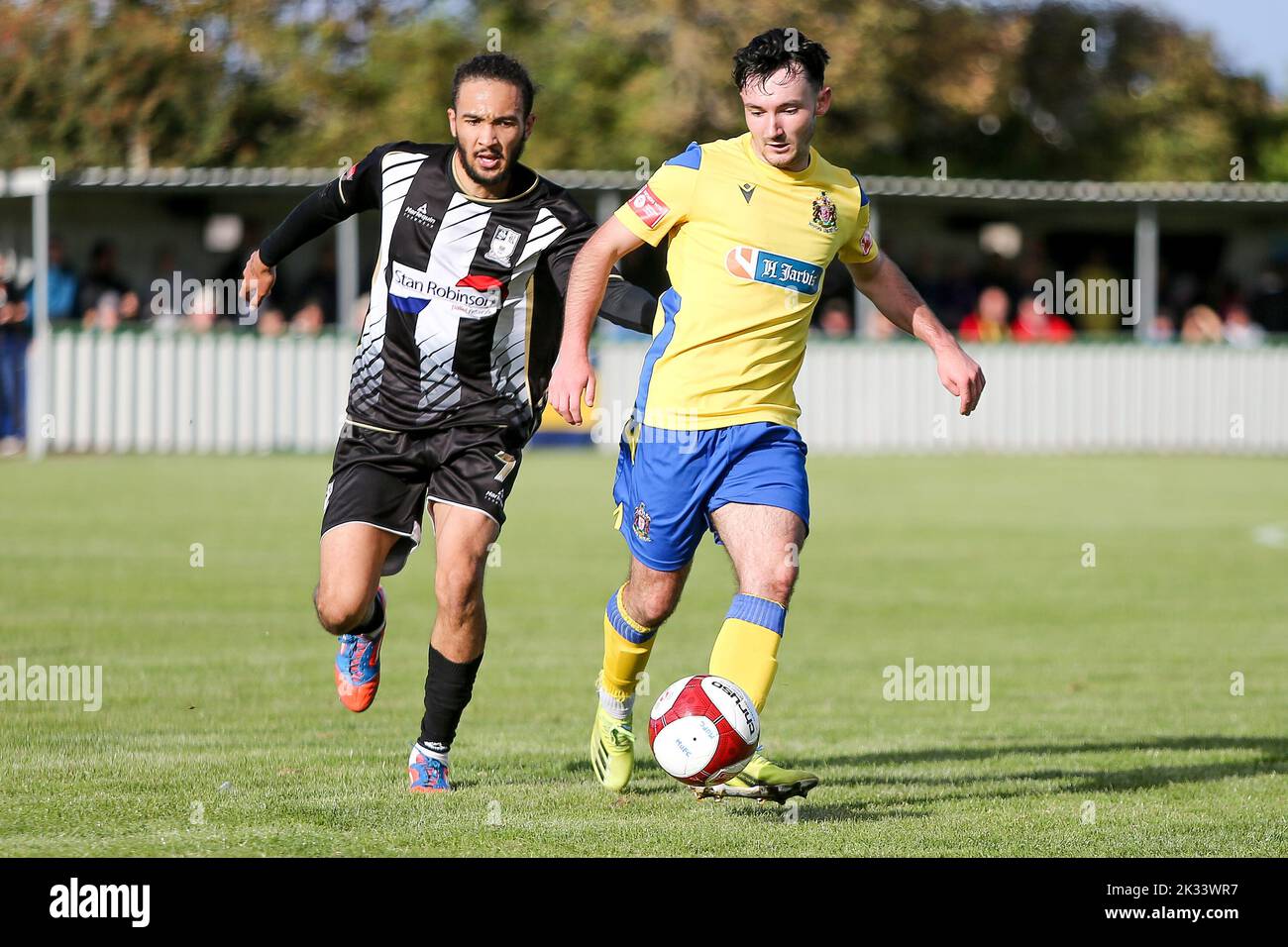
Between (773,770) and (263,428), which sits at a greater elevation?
(263,428)

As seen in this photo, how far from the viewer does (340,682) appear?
7301 mm

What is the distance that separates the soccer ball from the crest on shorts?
713 millimetres

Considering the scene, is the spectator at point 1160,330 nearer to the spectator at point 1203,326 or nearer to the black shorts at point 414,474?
the spectator at point 1203,326

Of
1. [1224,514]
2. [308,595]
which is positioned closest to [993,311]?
[1224,514]

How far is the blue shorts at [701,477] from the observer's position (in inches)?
243

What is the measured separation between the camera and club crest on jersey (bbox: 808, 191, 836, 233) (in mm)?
6227

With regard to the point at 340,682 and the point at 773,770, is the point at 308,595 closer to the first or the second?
the point at 340,682

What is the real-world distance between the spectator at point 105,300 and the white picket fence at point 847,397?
0.25 m

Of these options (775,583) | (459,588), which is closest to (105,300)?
(459,588)

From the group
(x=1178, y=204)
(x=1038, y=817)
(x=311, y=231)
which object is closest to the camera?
(x=1038, y=817)

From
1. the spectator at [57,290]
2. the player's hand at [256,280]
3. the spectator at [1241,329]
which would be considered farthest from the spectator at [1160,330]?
the player's hand at [256,280]

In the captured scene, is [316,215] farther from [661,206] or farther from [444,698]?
[444,698]
